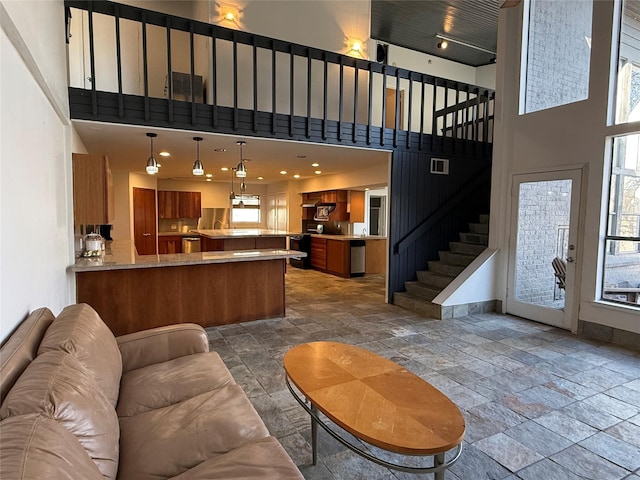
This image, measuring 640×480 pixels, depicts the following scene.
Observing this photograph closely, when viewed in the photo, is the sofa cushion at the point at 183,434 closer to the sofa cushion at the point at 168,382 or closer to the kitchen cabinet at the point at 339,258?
the sofa cushion at the point at 168,382

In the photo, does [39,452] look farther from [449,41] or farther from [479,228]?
[449,41]

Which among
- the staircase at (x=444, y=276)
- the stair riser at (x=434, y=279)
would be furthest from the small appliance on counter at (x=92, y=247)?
the stair riser at (x=434, y=279)

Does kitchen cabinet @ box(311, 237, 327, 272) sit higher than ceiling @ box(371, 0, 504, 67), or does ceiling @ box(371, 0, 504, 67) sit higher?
ceiling @ box(371, 0, 504, 67)

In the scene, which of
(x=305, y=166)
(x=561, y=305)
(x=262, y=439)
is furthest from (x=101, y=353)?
(x=305, y=166)

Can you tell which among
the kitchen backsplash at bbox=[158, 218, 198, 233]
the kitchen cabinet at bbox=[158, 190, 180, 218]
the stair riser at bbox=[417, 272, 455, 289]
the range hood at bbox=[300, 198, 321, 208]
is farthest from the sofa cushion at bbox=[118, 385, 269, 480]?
the kitchen backsplash at bbox=[158, 218, 198, 233]

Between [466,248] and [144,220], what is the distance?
24.7 feet

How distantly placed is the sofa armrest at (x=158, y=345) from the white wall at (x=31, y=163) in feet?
1.99

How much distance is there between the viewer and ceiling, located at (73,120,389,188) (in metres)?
4.44

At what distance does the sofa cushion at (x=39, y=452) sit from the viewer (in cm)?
A: 85

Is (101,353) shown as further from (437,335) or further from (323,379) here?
(437,335)

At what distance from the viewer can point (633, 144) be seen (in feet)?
13.1

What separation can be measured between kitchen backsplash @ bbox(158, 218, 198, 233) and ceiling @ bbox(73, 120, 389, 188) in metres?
2.72

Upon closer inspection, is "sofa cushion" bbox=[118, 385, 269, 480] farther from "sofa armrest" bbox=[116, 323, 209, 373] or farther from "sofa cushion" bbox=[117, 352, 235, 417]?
"sofa armrest" bbox=[116, 323, 209, 373]

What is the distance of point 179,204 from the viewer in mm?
10297
